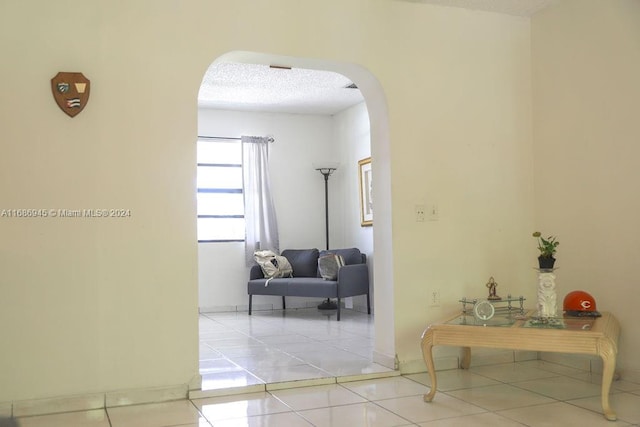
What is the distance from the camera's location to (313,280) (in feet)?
23.1

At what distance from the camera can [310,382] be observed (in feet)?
12.7

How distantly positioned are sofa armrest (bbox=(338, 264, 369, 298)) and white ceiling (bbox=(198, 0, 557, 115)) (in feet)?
6.49

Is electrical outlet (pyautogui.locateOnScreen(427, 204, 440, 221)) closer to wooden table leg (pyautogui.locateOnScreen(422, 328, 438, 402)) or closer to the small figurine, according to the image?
the small figurine

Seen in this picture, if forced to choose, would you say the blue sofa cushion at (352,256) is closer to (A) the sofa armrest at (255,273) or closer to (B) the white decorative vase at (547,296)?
(A) the sofa armrest at (255,273)

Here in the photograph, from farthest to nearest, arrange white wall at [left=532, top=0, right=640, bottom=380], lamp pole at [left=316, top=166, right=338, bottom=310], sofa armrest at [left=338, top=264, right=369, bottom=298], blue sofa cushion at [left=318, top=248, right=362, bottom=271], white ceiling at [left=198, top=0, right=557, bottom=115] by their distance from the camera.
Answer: lamp pole at [left=316, top=166, right=338, bottom=310], blue sofa cushion at [left=318, top=248, right=362, bottom=271], sofa armrest at [left=338, top=264, right=369, bottom=298], white ceiling at [left=198, top=0, right=557, bottom=115], white wall at [left=532, top=0, right=640, bottom=380]

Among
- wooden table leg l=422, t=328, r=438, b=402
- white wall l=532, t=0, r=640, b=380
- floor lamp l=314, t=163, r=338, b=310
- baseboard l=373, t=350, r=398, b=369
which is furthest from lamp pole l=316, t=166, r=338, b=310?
wooden table leg l=422, t=328, r=438, b=402

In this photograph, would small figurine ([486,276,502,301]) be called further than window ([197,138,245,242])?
No

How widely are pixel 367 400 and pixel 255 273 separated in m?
4.15

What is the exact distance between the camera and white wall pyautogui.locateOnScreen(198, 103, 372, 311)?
7.77 meters

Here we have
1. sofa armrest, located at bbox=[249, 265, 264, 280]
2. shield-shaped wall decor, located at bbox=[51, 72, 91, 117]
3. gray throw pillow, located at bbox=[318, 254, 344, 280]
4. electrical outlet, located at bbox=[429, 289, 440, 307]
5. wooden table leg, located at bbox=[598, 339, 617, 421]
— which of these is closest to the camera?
wooden table leg, located at bbox=[598, 339, 617, 421]

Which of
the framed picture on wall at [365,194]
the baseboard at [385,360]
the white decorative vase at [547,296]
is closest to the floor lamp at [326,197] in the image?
the framed picture on wall at [365,194]

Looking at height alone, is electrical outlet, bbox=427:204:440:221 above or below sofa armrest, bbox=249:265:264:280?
above

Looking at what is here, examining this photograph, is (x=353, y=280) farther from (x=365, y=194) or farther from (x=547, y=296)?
(x=547, y=296)

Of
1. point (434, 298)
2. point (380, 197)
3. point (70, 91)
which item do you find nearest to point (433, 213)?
point (380, 197)
